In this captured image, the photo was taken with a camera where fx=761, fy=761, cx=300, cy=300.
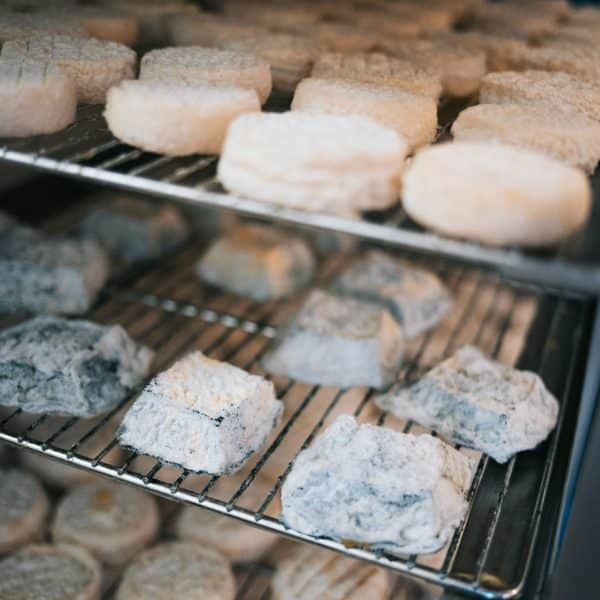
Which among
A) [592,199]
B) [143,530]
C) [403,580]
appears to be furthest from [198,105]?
[403,580]

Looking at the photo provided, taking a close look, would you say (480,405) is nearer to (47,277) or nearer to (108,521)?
(108,521)

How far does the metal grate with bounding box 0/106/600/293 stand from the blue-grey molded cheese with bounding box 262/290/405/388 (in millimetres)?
490

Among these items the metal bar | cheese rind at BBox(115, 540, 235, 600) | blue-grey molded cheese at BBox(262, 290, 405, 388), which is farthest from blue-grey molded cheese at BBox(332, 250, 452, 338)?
the metal bar

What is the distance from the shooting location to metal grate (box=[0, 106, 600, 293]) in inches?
35.5

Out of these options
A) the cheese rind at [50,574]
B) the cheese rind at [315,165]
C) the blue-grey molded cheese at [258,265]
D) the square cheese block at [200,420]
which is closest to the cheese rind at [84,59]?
the cheese rind at [315,165]

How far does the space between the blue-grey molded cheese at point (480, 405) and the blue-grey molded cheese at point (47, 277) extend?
0.77 meters

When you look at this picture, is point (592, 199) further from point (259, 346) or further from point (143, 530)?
point (143, 530)

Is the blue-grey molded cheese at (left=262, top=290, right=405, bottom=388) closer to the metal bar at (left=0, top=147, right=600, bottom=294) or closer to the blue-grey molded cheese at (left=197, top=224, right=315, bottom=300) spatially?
the blue-grey molded cheese at (left=197, top=224, right=315, bottom=300)

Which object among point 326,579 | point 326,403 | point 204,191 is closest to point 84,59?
point 204,191

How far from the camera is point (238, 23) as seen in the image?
Result: 1863mm

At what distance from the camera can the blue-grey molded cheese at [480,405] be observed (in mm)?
1329

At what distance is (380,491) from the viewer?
45.0 inches

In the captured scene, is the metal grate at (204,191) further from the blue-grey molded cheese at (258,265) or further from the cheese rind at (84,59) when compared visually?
the blue-grey molded cheese at (258,265)

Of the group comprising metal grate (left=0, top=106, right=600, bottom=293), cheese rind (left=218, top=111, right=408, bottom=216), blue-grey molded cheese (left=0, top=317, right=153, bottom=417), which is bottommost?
blue-grey molded cheese (left=0, top=317, right=153, bottom=417)
